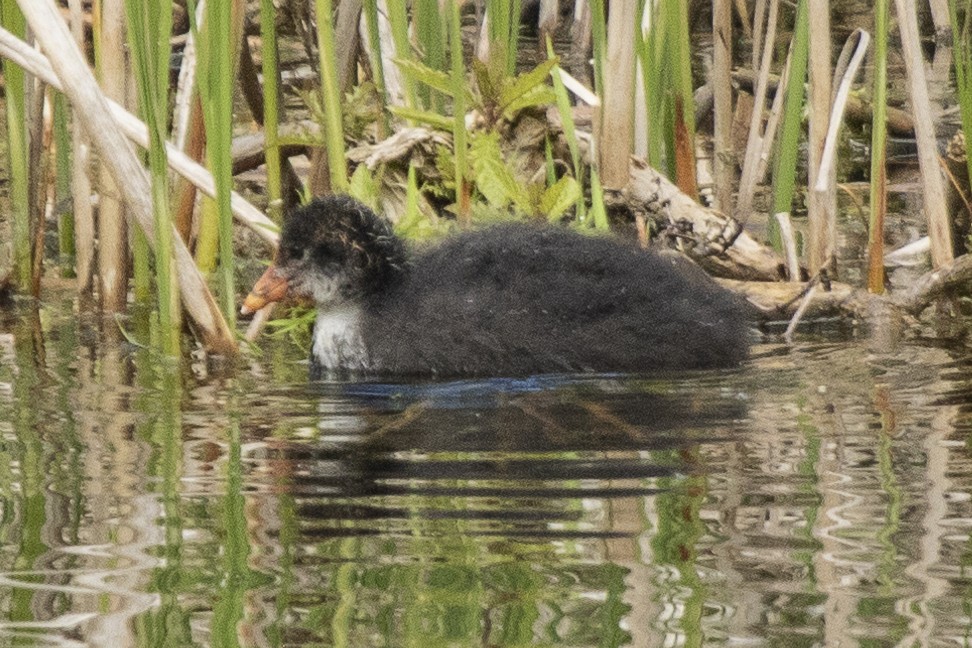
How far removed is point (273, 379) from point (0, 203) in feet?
10.8

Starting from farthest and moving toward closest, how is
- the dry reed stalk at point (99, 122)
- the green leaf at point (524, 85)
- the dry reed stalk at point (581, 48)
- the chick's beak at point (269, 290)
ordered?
the dry reed stalk at point (581, 48) → the green leaf at point (524, 85) → the chick's beak at point (269, 290) → the dry reed stalk at point (99, 122)

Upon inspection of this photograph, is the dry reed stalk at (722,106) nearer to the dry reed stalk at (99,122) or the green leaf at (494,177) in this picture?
the green leaf at (494,177)

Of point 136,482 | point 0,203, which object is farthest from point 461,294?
point 0,203

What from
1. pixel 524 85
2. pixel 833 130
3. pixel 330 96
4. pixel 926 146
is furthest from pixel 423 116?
pixel 926 146

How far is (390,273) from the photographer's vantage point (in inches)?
230

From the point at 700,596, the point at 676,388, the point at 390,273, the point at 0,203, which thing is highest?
the point at 0,203

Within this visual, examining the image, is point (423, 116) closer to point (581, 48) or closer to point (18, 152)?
point (18, 152)

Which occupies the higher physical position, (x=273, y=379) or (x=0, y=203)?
(x=0, y=203)

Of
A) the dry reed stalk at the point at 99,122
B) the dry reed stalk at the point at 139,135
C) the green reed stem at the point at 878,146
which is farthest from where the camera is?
the green reed stem at the point at 878,146

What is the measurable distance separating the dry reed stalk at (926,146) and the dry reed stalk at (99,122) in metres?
2.52

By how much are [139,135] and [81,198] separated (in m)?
0.82

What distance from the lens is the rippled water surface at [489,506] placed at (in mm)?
3113

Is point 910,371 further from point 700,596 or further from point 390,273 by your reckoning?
point 700,596

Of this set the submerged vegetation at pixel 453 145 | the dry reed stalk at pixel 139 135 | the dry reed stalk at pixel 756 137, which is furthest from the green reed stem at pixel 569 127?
the dry reed stalk at pixel 139 135
